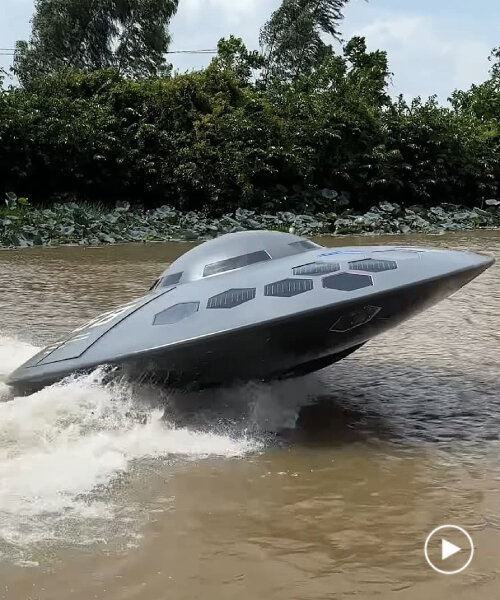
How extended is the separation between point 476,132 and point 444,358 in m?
23.8

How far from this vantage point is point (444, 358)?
21.7 feet

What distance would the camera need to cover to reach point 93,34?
40.4 m

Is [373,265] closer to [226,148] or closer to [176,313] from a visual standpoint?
[176,313]

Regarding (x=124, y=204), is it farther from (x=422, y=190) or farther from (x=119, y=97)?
(x=422, y=190)

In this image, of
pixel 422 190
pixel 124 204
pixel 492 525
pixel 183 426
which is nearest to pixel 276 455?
pixel 183 426

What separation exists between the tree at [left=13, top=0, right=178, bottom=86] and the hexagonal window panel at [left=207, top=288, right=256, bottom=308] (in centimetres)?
3555

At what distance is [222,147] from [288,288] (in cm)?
1842

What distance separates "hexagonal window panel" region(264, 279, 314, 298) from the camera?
4789 millimetres

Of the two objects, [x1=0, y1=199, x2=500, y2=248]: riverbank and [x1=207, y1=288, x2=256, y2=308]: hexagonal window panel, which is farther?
[x1=0, y1=199, x2=500, y2=248]: riverbank

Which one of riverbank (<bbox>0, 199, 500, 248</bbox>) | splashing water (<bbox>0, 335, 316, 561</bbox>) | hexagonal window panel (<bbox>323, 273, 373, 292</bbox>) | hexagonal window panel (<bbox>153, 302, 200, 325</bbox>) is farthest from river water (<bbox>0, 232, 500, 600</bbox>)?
riverbank (<bbox>0, 199, 500, 248</bbox>)

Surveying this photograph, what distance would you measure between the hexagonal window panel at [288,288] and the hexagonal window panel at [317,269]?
11 cm

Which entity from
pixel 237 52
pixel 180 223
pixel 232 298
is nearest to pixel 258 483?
pixel 232 298

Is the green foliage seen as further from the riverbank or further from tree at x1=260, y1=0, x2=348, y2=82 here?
tree at x1=260, y1=0, x2=348, y2=82

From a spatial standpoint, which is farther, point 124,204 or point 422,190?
point 422,190
